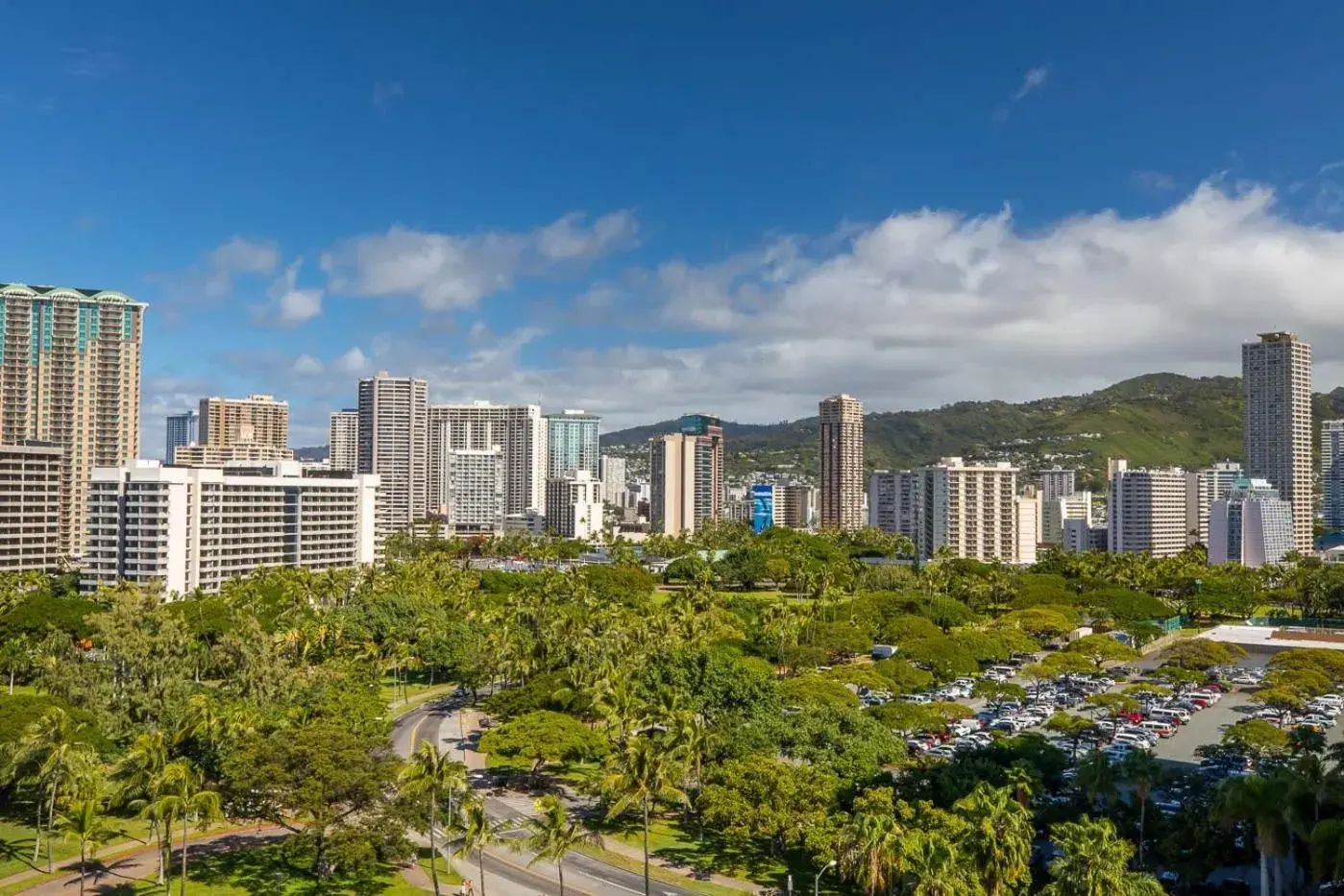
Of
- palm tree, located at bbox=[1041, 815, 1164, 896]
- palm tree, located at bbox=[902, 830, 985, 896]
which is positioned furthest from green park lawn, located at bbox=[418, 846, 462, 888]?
palm tree, located at bbox=[1041, 815, 1164, 896]

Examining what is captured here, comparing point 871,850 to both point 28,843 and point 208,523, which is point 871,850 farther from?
point 208,523

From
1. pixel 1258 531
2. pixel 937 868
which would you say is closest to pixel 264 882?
pixel 937 868

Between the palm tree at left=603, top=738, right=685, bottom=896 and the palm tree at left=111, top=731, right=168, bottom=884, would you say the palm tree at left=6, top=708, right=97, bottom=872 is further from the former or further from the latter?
the palm tree at left=603, top=738, right=685, bottom=896

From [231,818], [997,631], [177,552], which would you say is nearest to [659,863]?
[231,818]

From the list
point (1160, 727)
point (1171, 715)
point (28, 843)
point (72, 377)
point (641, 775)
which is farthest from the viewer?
point (72, 377)

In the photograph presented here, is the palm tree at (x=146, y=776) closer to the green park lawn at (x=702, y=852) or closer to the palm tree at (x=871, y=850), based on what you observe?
the green park lawn at (x=702, y=852)

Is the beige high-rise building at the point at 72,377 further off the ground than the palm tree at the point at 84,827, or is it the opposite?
the beige high-rise building at the point at 72,377

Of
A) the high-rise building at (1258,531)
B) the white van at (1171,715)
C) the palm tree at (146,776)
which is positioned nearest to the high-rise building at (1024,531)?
the high-rise building at (1258,531)
